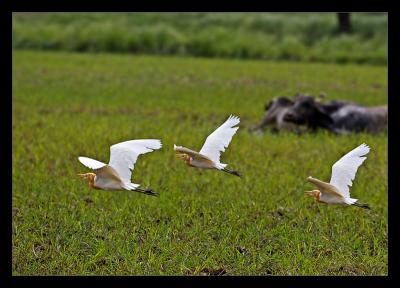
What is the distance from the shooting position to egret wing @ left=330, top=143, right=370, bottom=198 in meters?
1.97

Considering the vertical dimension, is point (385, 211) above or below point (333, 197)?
below

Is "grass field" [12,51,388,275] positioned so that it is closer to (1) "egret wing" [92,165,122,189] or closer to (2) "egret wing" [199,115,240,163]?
(2) "egret wing" [199,115,240,163]

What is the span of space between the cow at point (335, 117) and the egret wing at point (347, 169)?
7.35 m

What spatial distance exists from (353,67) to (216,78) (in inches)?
236

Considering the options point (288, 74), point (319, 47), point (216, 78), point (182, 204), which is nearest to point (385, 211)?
point (182, 204)

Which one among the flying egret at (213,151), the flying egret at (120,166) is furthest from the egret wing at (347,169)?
the flying egret at (120,166)

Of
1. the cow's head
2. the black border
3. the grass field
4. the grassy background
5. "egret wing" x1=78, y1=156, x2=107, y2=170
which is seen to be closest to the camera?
"egret wing" x1=78, y1=156, x2=107, y2=170

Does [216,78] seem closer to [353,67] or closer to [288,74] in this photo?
[288,74]

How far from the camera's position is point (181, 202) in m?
5.55

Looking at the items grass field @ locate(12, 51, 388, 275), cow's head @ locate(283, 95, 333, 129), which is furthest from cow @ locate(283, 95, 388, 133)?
grass field @ locate(12, 51, 388, 275)

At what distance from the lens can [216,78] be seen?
1570 cm

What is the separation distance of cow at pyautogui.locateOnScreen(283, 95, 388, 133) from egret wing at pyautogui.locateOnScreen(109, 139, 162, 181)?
753cm
